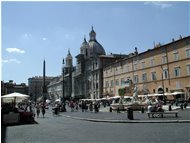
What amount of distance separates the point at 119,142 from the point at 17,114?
1219 centimetres

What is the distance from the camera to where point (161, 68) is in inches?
2265

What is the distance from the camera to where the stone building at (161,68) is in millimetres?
51219

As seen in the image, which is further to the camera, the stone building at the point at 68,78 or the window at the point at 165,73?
the stone building at the point at 68,78

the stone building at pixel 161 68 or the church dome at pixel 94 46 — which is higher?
the church dome at pixel 94 46

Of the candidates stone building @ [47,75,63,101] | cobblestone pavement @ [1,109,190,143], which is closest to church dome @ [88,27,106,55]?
stone building @ [47,75,63,101]

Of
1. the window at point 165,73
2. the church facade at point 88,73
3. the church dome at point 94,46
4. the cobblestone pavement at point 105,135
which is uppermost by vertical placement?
the church dome at point 94,46

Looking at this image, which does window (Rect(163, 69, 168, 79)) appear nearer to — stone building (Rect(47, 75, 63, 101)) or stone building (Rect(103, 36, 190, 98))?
stone building (Rect(103, 36, 190, 98))

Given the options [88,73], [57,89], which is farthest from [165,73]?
[57,89]

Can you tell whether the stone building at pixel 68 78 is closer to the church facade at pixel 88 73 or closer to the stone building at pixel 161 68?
the church facade at pixel 88 73

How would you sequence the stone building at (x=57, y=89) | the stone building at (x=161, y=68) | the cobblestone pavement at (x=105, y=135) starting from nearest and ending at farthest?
1. the cobblestone pavement at (x=105, y=135)
2. the stone building at (x=161, y=68)
3. the stone building at (x=57, y=89)

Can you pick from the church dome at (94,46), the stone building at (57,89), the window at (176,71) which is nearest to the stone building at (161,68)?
→ the window at (176,71)

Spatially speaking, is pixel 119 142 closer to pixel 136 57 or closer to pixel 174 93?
pixel 174 93

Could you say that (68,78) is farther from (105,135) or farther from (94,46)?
(105,135)

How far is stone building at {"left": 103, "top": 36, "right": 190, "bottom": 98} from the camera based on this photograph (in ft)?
168
